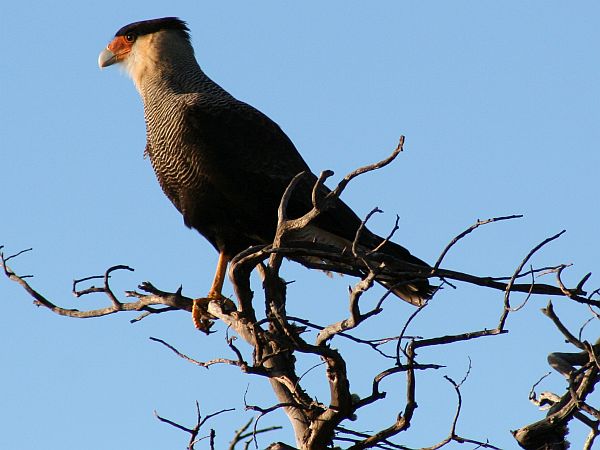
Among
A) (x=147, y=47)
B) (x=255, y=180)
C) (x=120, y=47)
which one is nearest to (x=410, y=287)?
(x=255, y=180)

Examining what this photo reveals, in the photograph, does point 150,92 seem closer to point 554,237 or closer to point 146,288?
point 146,288

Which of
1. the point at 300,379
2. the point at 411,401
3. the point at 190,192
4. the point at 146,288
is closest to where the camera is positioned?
the point at 411,401

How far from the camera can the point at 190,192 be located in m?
6.01

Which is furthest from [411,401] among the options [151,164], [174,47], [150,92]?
[174,47]

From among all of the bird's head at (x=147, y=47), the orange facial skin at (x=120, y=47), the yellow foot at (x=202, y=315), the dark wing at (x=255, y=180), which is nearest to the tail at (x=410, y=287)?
the dark wing at (x=255, y=180)

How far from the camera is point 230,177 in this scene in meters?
6.05

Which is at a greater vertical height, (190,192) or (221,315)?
(190,192)

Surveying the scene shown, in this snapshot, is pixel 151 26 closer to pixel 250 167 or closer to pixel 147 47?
pixel 147 47

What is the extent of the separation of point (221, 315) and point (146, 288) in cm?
44

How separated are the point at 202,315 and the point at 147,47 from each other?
2.25 metres

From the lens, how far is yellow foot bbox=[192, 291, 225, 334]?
577 centimetres

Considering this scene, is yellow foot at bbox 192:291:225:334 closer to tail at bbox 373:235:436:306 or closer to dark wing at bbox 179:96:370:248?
dark wing at bbox 179:96:370:248

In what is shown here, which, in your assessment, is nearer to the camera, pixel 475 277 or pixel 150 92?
pixel 475 277

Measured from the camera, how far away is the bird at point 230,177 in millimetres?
5988
